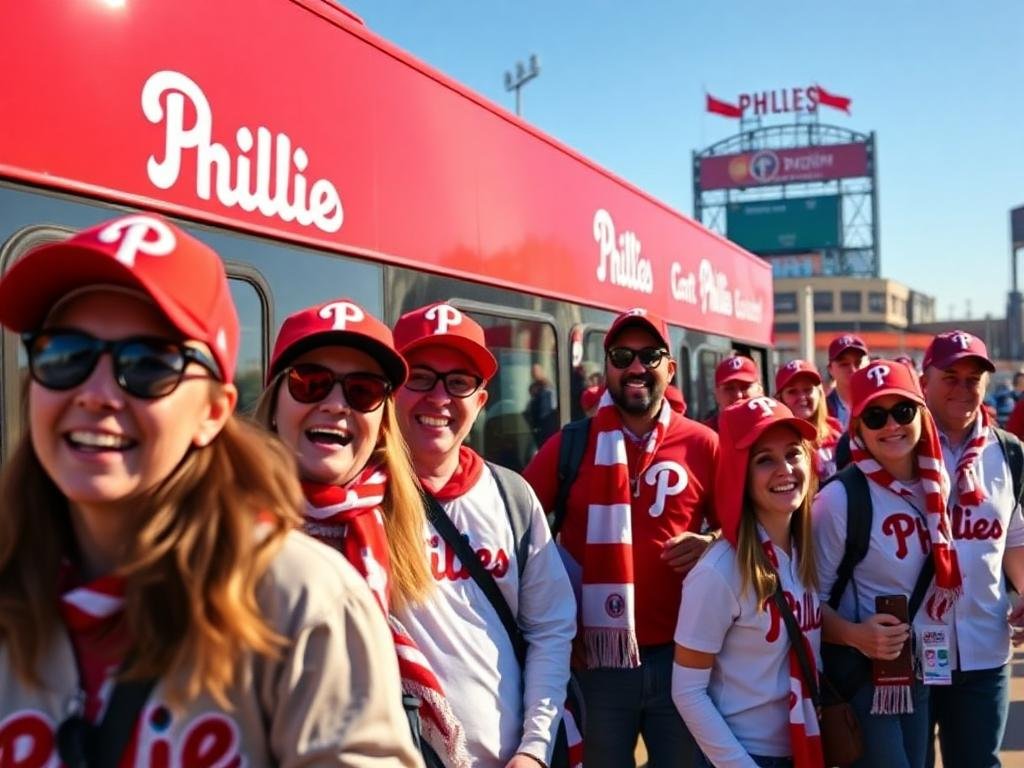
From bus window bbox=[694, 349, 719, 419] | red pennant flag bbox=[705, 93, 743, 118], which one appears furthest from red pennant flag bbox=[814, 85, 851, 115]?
bus window bbox=[694, 349, 719, 419]

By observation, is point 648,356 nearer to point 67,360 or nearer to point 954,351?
point 954,351

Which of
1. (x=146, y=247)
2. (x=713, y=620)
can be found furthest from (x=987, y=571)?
(x=146, y=247)

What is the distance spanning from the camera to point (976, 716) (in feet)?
10.1

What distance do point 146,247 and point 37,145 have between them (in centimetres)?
138

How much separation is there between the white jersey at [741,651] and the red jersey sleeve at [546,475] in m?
0.73

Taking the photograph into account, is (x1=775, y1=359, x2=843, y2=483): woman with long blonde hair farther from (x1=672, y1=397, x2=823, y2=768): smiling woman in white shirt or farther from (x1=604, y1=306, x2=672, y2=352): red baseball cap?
(x1=672, y1=397, x2=823, y2=768): smiling woman in white shirt

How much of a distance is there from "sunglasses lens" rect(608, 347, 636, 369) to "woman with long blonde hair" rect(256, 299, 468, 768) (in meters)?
1.32

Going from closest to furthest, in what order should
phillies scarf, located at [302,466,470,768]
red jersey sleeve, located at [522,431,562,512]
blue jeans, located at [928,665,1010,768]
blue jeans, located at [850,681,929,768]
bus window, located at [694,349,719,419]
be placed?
phillies scarf, located at [302,466,470,768]
blue jeans, located at [850,681,929,768]
blue jeans, located at [928,665,1010,768]
red jersey sleeve, located at [522,431,562,512]
bus window, located at [694,349,719,419]

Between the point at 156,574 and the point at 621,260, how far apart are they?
4.95 metres

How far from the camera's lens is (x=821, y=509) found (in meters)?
2.91

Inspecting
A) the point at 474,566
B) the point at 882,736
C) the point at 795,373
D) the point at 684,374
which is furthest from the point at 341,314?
the point at 684,374

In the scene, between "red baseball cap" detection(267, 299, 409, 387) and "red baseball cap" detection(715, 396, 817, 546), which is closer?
"red baseball cap" detection(267, 299, 409, 387)

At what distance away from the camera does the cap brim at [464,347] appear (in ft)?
7.58

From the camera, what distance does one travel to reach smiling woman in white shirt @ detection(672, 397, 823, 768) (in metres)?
2.47
